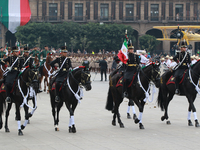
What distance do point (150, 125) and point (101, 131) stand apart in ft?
6.02

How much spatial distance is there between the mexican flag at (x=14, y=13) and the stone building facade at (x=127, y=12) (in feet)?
24.2

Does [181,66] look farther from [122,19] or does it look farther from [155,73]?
[122,19]

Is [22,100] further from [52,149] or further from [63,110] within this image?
[63,110]

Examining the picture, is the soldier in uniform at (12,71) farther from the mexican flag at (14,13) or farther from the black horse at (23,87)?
the mexican flag at (14,13)

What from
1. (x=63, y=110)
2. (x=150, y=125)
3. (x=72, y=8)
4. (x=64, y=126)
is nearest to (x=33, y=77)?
(x=64, y=126)

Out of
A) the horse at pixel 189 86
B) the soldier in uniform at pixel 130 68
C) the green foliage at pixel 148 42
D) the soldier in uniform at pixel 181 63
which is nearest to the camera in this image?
the soldier in uniform at pixel 130 68

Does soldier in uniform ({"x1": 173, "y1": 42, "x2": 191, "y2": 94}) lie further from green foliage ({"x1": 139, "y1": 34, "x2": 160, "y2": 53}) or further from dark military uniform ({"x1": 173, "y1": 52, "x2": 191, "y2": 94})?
green foliage ({"x1": 139, "y1": 34, "x2": 160, "y2": 53})

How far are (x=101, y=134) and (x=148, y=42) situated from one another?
62548mm

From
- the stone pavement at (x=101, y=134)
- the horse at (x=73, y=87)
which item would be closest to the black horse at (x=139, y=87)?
the stone pavement at (x=101, y=134)

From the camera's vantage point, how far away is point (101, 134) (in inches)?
448

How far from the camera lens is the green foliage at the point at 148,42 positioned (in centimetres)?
7306

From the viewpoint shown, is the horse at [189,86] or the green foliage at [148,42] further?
the green foliage at [148,42]

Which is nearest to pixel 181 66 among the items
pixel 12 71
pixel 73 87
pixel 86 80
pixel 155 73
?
pixel 155 73

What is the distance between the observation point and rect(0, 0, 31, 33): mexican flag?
6562 cm
